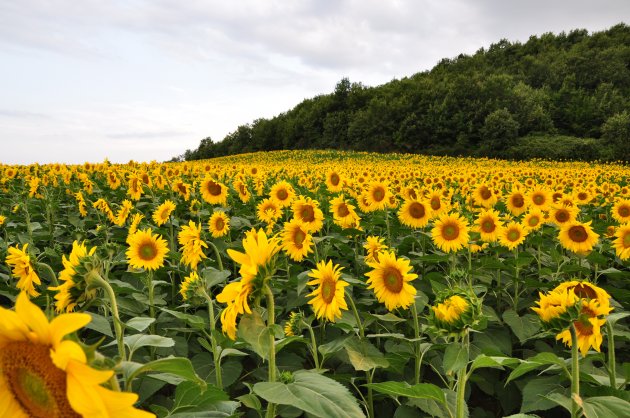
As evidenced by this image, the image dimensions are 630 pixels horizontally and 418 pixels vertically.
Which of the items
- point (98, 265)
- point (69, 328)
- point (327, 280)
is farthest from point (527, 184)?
point (69, 328)

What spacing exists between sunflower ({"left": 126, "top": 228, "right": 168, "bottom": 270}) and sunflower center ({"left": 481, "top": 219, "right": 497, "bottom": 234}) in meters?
2.92

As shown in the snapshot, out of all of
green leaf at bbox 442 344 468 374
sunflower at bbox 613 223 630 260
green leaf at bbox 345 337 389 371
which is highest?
green leaf at bbox 442 344 468 374

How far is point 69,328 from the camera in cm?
74

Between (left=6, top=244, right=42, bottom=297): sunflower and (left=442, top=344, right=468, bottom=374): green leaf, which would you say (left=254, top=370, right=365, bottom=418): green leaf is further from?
(left=6, top=244, right=42, bottom=297): sunflower

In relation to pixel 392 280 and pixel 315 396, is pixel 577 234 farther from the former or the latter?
pixel 315 396

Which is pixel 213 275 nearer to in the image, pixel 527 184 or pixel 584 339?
pixel 584 339

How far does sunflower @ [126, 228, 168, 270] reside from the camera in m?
3.26

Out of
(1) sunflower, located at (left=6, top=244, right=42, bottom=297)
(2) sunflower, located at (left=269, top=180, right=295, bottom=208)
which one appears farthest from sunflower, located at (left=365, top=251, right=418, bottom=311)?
(2) sunflower, located at (left=269, top=180, right=295, bottom=208)

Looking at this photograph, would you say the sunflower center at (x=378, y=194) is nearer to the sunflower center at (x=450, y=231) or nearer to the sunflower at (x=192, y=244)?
the sunflower center at (x=450, y=231)

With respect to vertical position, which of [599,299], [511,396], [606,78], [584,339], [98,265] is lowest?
[511,396]

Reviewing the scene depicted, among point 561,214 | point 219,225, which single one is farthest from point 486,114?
point 219,225

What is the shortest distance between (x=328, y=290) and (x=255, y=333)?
0.94 meters

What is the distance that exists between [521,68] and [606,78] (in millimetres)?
12356

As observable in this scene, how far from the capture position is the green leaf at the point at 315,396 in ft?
4.13
